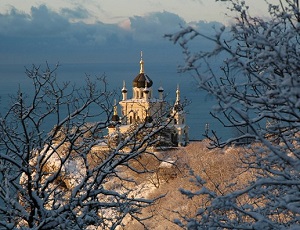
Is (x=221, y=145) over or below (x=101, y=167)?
over

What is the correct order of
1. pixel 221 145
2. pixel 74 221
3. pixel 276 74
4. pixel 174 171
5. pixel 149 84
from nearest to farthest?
1. pixel 276 74
2. pixel 221 145
3. pixel 74 221
4. pixel 174 171
5. pixel 149 84

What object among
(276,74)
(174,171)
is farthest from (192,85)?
(174,171)

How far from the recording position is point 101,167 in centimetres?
612

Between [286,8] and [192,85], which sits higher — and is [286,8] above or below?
above

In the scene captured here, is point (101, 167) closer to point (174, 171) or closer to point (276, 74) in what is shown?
point (276, 74)

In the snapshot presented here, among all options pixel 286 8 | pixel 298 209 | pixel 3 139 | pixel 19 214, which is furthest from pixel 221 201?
pixel 3 139

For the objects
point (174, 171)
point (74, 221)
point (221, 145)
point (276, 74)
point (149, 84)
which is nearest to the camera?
point (276, 74)

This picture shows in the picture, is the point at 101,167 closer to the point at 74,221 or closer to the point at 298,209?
the point at 74,221

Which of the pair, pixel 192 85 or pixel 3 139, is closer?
pixel 192 85

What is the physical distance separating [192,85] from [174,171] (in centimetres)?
2489

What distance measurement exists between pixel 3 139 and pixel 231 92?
358 centimetres

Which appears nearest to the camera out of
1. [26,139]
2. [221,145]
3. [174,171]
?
[221,145]

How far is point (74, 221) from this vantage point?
588cm

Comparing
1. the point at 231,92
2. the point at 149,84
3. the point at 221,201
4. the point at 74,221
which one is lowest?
the point at 149,84
